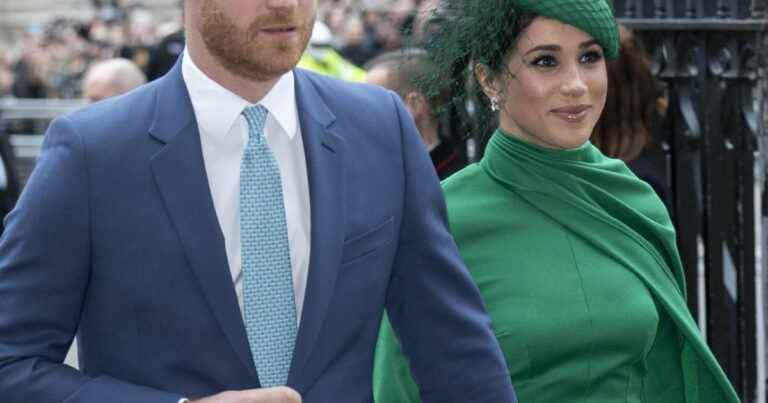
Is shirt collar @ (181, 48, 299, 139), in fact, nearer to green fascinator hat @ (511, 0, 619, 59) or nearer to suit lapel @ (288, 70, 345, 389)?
suit lapel @ (288, 70, 345, 389)

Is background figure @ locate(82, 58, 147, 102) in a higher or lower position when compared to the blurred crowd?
higher

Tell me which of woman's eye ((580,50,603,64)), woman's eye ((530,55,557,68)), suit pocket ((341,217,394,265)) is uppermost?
suit pocket ((341,217,394,265))

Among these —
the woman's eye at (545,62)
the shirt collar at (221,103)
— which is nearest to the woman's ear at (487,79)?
the woman's eye at (545,62)

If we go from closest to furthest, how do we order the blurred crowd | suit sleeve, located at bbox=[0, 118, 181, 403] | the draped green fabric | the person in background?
suit sleeve, located at bbox=[0, 118, 181, 403]
the draped green fabric
the person in background
the blurred crowd

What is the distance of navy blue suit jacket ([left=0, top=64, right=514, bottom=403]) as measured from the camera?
279cm

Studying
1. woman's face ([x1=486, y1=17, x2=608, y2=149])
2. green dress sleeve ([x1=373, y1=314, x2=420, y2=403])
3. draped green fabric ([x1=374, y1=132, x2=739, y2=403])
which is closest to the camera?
green dress sleeve ([x1=373, y1=314, x2=420, y2=403])

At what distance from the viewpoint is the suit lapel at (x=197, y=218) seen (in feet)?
9.21

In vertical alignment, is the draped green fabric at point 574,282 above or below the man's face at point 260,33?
below

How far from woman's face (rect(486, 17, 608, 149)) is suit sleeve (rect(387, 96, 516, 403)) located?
0.97 meters

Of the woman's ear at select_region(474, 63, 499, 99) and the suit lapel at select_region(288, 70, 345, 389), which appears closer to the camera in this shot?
the suit lapel at select_region(288, 70, 345, 389)

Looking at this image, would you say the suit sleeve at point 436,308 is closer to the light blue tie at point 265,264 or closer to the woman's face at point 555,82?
the light blue tie at point 265,264

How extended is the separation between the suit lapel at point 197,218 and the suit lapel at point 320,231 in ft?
0.32

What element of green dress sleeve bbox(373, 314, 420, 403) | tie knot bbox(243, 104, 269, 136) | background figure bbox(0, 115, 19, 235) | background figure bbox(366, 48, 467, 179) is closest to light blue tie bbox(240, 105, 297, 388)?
tie knot bbox(243, 104, 269, 136)

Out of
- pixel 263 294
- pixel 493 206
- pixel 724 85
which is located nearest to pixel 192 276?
pixel 263 294
